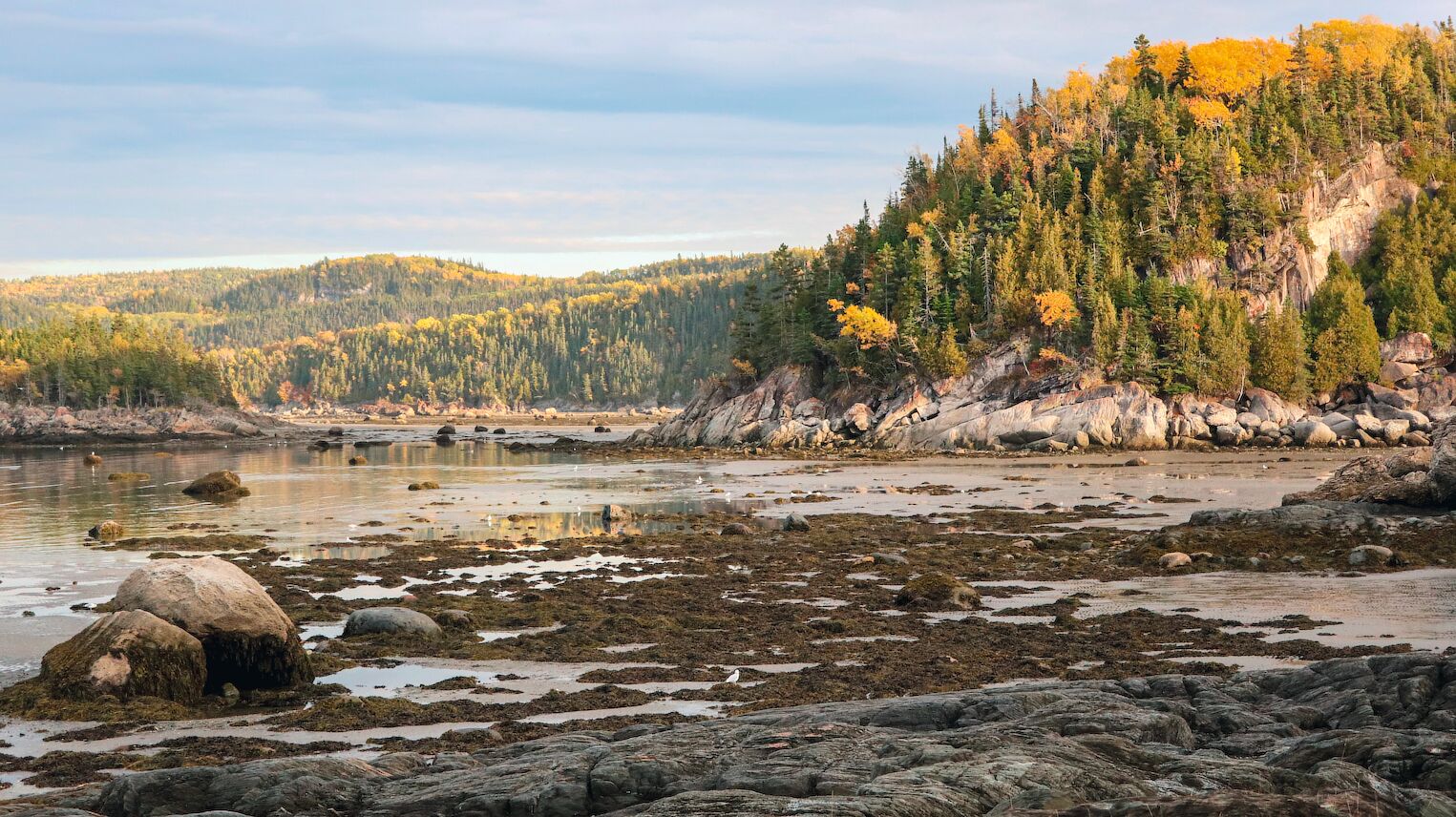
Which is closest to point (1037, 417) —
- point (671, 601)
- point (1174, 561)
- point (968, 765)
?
point (1174, 561)

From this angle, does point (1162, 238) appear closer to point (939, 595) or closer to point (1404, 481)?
point (1404, 481)

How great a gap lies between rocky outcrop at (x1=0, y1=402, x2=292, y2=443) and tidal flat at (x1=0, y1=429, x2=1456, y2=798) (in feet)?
297

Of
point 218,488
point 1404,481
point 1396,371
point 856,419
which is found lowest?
point 218,488

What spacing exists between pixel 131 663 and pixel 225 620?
135 cm

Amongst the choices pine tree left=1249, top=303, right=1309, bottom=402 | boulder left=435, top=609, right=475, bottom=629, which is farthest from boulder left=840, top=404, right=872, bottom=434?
boulder left=435, top=609, right=475, bottom=629

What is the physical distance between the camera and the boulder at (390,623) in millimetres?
20109

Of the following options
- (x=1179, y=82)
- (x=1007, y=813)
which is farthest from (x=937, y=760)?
(x=1179, y=82)

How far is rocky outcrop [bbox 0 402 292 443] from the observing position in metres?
132

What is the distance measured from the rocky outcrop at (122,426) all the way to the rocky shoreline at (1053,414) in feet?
212

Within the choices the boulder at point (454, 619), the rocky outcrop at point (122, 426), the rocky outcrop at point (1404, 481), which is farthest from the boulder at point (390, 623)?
the rocky outcrop at point (122, 426)

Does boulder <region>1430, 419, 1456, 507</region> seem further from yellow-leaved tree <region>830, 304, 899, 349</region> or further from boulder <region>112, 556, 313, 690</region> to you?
yellow-leaved tree <region>830, 304, 899, 349</region>

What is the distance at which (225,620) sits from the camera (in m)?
16.6

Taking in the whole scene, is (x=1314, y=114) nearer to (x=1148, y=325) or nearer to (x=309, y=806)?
(x=1148, y=325)

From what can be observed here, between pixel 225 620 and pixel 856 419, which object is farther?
pixel 856 419
